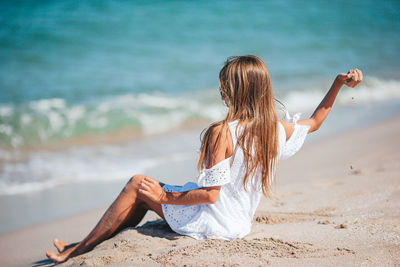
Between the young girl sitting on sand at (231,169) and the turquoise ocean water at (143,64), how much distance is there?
7.27ft

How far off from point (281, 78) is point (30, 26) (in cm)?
695

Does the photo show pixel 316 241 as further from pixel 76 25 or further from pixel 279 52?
pixel 76 25

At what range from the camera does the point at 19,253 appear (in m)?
3.23

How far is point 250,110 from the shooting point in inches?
93.0

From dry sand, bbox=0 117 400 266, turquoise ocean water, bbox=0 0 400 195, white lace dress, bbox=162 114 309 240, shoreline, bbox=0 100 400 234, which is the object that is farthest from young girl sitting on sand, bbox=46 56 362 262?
turquoise ocean water, bbox=0 0 400 195

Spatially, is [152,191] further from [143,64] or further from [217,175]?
[143,64]

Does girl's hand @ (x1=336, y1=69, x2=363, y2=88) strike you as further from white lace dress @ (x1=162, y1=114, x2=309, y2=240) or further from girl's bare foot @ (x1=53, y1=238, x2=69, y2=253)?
girl's bare foot @ (x1=53, y1=238, x2=69, y2=253)

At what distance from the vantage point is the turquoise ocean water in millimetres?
6098

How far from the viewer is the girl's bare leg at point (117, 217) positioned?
272 centimetres

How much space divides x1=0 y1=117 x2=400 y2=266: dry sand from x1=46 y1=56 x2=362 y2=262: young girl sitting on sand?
11 cm

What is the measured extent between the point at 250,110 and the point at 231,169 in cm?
37

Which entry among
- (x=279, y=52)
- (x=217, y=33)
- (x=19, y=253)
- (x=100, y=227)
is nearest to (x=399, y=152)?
(x=100, y=227)

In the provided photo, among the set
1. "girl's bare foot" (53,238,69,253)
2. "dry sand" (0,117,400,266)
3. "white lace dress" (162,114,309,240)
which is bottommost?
"girl's bare foot" (53,238,69,253)

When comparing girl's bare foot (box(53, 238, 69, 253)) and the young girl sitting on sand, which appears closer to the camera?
the young girl sitting on sand
